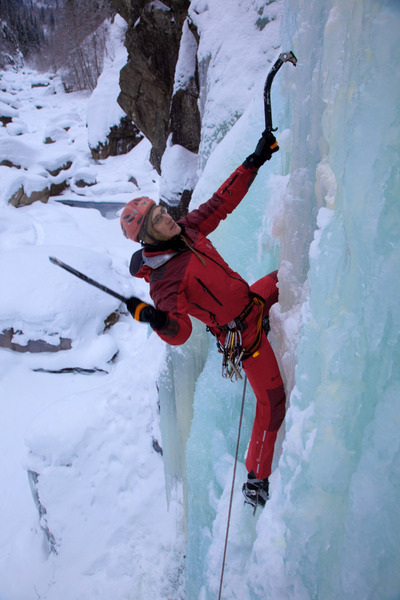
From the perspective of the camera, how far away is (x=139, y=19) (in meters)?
4.54

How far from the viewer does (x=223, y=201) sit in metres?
1.67

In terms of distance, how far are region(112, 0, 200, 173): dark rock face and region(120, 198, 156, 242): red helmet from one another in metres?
3.26

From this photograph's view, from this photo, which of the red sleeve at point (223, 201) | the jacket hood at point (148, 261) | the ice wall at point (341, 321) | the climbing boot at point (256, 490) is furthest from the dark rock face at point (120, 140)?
the climbing boot at point (256, 490)

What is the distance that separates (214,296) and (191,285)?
0.11 m

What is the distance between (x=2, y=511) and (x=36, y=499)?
0.74 metres

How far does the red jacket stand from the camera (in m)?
1.32

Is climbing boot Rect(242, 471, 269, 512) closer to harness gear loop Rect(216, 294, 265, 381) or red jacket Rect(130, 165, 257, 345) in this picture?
harness gear loop Rect(216, 294, 265, 381)

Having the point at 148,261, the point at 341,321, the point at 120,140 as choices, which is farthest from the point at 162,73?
the point at 120,140

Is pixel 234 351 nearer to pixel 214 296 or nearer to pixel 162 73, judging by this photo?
pixel 214 296

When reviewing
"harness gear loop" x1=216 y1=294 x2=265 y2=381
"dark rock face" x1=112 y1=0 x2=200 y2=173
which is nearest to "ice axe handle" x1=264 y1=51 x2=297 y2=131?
"harness gear loop" x1=216 y1=294 x2=265 y2=381

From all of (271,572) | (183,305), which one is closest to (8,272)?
(183,305)

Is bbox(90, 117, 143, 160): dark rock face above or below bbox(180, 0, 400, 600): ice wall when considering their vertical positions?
above

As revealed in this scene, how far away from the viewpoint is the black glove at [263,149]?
151cm

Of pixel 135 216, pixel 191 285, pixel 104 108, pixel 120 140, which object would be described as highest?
pixel 104 108
